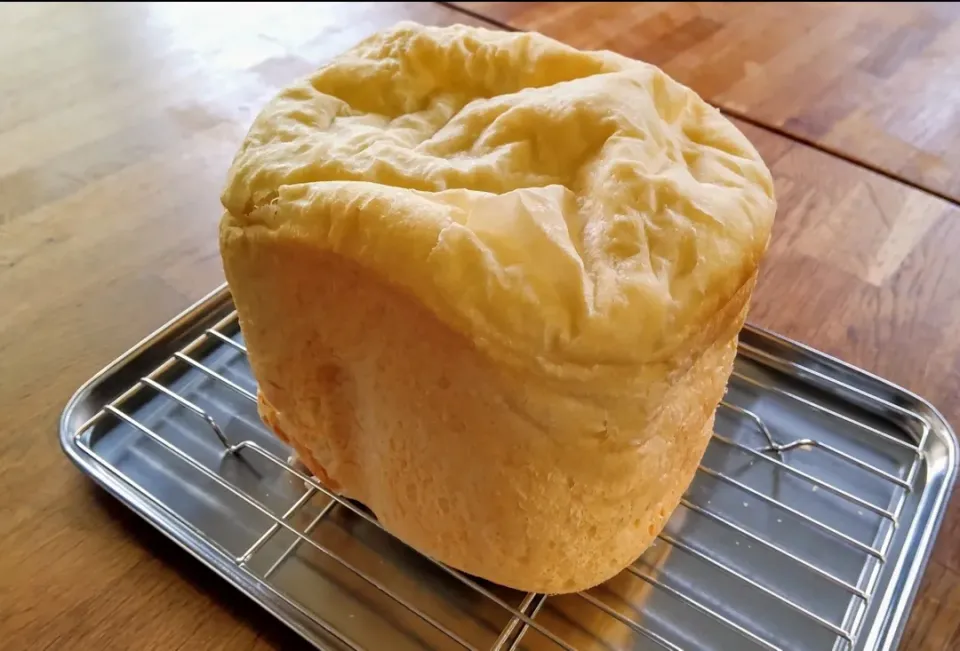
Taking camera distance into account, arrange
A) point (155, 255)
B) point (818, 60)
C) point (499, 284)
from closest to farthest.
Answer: point (499, 284)
point (155, 255)
point (818, 60)

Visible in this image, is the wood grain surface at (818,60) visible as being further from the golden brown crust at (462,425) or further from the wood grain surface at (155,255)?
the golden brown crust at (462,425)

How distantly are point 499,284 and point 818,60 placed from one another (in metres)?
1.17

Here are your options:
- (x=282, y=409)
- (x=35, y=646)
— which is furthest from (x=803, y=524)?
(x=35, y=646)

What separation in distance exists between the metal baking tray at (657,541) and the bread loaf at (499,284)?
5cm

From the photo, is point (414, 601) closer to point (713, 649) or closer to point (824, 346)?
point (713, 649)

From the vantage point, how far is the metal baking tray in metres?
0.67

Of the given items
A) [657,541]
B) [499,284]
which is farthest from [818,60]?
[499,284]

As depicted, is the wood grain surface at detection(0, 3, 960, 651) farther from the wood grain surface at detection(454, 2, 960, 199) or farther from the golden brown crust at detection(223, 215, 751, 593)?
the golden brown crust at detection(223, 215, 751, 593)

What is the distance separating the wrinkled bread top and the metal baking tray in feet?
0.89

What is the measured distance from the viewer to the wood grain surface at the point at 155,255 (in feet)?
2.24

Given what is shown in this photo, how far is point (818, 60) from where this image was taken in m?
1.43

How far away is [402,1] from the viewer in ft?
5.08

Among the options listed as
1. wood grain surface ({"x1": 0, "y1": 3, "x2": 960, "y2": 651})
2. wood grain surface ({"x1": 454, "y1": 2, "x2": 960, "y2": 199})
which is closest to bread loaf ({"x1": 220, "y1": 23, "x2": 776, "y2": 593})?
wood grain surface ({"x1": 0, "y1": 3, "x2": 960, "y2": 651})

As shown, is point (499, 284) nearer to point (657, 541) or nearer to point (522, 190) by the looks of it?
point (522, 190)
